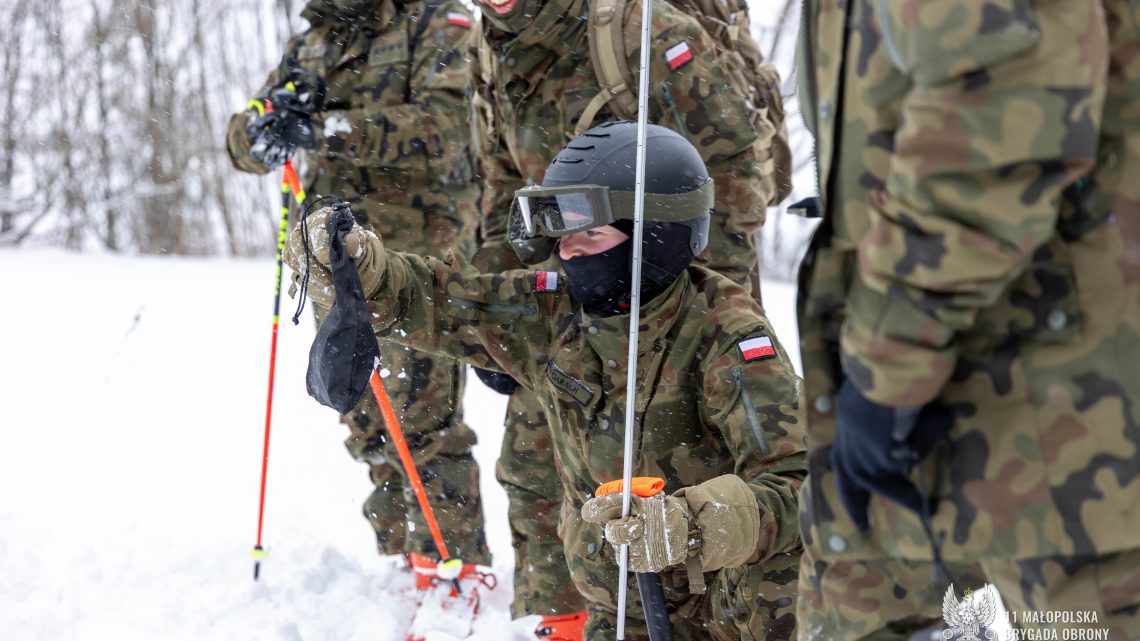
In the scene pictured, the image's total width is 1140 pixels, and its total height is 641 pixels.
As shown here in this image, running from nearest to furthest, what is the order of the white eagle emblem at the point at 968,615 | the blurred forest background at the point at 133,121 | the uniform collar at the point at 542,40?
→ 1. the white eagle emblem at the point at 968,615
2. the uniform collar at the point at 542,40
3. the blurred forest background at the point at 133,121

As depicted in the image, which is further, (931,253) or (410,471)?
(410,471)

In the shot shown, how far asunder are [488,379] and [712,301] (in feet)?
4.17

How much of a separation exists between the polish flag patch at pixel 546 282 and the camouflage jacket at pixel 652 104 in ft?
2.01

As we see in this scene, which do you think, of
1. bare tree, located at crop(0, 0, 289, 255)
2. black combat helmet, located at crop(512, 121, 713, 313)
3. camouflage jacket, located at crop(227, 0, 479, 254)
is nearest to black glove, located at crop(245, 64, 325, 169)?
camouflage jacket, located at crop(227, 0, 479, 254)

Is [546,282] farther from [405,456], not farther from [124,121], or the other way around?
[124,121]

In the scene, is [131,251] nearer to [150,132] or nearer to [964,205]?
[150,132]

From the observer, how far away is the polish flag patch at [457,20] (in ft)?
14.1

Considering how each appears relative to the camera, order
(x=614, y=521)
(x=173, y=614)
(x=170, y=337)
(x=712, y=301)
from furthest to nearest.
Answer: (x=170, y=337) → (x=173, y=614) → (x=712, y=301) → (x=614, y=521)

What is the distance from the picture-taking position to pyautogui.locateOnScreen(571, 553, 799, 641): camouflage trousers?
258 cm

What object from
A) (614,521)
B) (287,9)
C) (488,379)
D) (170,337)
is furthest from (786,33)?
(614,521)

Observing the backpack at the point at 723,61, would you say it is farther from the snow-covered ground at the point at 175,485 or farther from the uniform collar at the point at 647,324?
the snow-covered ground at the point at 175,485

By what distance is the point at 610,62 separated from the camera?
332cm

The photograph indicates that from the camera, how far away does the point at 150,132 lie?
16.2 meters

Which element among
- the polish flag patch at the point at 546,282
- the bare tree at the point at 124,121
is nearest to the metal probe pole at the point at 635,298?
the polish flag patch at the point at 546,282
